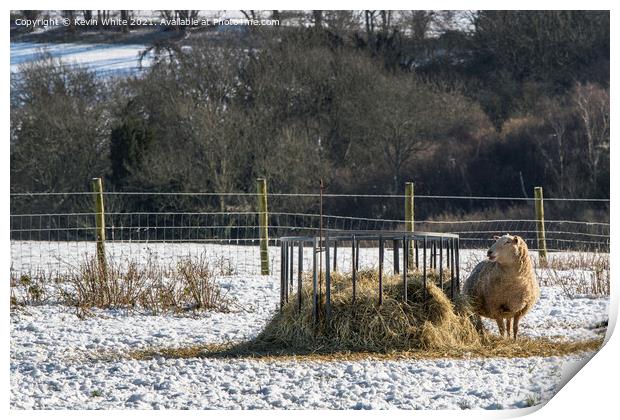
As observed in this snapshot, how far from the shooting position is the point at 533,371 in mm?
8766

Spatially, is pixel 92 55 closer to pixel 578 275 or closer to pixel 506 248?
pixel 578 275

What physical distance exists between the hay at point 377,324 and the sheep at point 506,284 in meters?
0.40

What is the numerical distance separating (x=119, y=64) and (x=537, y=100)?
13.8 metres

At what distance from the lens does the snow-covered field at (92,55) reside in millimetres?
28828

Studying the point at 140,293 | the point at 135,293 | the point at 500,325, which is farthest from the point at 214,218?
the point at 500,325

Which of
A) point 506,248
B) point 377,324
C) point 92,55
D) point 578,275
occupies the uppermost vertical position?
point 92,55

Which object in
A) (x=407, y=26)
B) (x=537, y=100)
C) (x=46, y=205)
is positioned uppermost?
(x=407, y=26)

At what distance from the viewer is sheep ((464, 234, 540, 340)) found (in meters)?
9.98

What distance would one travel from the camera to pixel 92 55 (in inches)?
1200

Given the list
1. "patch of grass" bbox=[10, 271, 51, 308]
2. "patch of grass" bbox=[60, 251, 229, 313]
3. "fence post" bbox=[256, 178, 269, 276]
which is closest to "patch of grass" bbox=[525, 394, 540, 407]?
"patch of grass" bbox=[60, 251, 229, 313]

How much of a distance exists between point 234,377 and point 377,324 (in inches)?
60.6

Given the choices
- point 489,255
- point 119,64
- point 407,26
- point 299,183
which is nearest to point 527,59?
point 407,26

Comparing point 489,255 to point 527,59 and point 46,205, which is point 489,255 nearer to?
point 46,205
